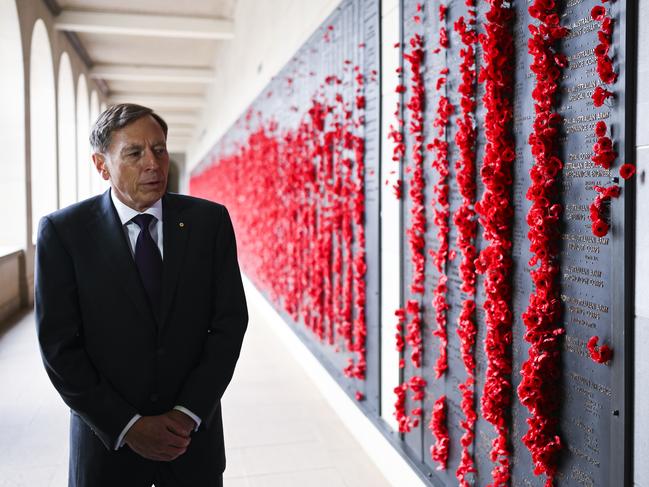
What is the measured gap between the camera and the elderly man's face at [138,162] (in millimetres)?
1731

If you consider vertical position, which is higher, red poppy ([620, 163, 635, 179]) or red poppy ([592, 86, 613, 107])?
red poppy ([592, 86, 613, 107])

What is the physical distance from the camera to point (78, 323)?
1.71 meters

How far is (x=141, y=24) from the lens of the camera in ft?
33.5

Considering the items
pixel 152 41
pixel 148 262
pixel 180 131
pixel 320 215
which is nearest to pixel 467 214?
pixel 148 262

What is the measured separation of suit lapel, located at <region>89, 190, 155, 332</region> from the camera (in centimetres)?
171

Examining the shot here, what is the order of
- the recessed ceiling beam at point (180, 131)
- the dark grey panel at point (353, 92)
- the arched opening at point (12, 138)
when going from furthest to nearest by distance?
the recessed ceiling beam at point (180, 131) < the arched opening at point (12, 138) < the dark grey panel at point (353, 92)

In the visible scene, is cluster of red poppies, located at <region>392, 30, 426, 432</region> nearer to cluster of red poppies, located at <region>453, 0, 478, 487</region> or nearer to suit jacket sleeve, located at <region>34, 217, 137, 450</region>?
cluster of red poppies, located at <region>453, 0, 478, 487</region>

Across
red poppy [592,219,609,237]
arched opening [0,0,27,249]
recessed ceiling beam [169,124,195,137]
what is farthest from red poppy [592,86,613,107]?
recessed ceiling beam [169,124,195,137]

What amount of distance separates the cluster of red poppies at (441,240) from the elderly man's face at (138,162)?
4.32 ft

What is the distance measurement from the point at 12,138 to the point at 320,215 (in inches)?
216

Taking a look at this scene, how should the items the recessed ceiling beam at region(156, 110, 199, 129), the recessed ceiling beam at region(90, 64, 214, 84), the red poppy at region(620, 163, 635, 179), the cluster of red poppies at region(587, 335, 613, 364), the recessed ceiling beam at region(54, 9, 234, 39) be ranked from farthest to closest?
the recessed ceiling beam at region(156, 110, 199, 129) < the recessed ceiling beam at region(90, 64, 214, 84) < the recessed ceiling beam at region(54, 9, 234, 39) < the cluster of red poppies at region(587, 335, 613, 364) < the red poppy at region(620, 163, 635, 179)

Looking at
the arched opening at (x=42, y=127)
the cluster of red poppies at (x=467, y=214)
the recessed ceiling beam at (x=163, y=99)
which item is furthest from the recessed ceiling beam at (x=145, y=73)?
the cluster of red poppies at (x=467, y=214)

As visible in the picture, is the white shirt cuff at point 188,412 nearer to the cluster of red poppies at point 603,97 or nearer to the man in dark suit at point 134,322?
the man in dark suit at point 134,322

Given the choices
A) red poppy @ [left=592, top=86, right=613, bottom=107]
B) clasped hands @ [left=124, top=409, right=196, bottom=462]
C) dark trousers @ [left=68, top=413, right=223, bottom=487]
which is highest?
red poppy @ [left=592, top=86, right=613, bottom=107]
